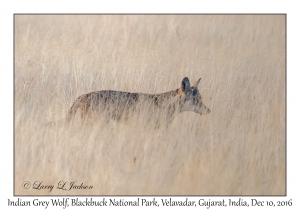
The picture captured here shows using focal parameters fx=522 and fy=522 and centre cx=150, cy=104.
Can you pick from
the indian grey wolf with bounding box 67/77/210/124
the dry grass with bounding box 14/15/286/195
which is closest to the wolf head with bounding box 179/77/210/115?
the indian grey wolf with bounding box 67/77/210/124

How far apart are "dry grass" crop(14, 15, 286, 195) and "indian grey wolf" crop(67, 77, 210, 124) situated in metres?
0.31

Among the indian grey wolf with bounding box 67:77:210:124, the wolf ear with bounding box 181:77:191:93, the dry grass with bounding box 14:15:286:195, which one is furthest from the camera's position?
the wolf ear with bounding box 181:77:191:93

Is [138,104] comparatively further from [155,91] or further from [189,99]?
[155,91]

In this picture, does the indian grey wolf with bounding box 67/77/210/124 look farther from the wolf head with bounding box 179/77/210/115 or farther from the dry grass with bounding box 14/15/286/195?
the dry grass with bounding box 14/15/286/195

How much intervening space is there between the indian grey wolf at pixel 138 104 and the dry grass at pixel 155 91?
Answer: 1.02ft

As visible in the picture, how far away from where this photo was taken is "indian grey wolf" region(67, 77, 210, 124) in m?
8.03

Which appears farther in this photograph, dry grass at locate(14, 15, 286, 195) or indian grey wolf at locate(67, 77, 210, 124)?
indian grey wolf at locate(67, 77, 210, 124)

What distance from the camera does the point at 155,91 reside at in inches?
376

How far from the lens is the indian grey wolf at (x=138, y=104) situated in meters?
8.03

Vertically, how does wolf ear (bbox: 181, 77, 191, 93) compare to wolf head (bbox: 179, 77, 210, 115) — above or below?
above

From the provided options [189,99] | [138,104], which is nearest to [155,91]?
[189,99]

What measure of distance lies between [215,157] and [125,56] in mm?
4765

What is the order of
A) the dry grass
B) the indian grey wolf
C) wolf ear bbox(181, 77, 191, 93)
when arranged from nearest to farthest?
the dry grass
the indian grey wolf
wolf ear bbox(181, 77, 191, 93)

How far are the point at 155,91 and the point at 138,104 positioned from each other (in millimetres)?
1431
